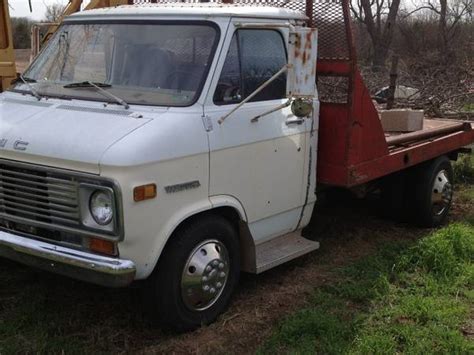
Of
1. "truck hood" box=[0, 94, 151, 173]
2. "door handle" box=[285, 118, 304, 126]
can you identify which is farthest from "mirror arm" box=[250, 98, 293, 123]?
"truck hood" box=[0, 94, 151, 173]

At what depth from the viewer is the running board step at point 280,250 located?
4.57m

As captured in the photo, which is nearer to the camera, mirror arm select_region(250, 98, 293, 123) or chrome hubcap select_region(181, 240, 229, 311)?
chrome hubcap select_region(181, 240, 229, 311)

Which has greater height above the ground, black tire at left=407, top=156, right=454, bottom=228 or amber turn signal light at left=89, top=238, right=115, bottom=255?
amber turn signal light at left=89, top=238, right=115, bottom=255

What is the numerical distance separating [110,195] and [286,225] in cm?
180

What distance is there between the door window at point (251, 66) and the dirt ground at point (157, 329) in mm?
1459

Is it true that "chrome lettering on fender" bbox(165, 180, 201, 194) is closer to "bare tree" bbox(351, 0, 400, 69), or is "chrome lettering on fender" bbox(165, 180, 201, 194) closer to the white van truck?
the white van truck

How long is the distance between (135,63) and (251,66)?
2.69 feet

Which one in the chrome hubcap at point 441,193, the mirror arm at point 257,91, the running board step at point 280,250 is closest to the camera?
the mirror arm at point 257,91

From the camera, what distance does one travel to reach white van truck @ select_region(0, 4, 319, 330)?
3.60 m

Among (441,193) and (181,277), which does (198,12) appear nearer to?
(181,277)

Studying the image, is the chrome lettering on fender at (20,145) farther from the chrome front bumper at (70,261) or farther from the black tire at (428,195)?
the black tire at (428,195)

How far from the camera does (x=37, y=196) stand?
12.4 ft

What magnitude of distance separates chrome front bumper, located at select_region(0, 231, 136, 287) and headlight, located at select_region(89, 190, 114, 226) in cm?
22

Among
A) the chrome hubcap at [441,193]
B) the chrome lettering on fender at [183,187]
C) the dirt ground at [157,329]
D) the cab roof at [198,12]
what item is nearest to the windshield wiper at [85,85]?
the cab roof at [198,12]
